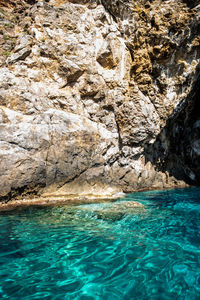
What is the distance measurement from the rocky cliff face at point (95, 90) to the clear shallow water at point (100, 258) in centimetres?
403

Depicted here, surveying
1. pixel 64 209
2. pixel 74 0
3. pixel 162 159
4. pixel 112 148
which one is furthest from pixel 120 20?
pixel 64 209

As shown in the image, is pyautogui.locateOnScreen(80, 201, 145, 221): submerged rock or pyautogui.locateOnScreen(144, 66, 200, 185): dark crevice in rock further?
pyautogui.locateOnScreen(144, 66, 200, 185): dark crevice in rock

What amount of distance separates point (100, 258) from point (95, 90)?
388 inches

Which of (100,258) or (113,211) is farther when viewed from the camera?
(113,211)

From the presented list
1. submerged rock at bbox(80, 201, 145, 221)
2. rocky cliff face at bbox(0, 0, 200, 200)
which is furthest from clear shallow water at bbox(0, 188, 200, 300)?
rocky cliff face at bbox(0, 0, 200, 200)

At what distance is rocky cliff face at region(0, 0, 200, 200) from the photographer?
9.00 metres

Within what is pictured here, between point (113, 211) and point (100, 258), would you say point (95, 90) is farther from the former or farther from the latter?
point (100, 258)

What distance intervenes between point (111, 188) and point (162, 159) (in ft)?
17.3

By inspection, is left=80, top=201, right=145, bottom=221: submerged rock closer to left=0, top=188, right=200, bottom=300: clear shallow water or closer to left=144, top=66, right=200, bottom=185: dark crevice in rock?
left=0, top=188, right=200, bottom=300: clear shallow water

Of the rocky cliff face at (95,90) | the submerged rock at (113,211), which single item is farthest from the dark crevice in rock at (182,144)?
the submerged rock at (113,211)

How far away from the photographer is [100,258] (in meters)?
3.41

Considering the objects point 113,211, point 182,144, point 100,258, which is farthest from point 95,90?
point 100,258

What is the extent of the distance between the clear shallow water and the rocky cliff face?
4.03m

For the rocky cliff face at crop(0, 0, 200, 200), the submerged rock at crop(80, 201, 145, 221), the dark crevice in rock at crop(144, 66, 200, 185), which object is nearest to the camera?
the submerged rock at crop(80, 201, 145, 221)
